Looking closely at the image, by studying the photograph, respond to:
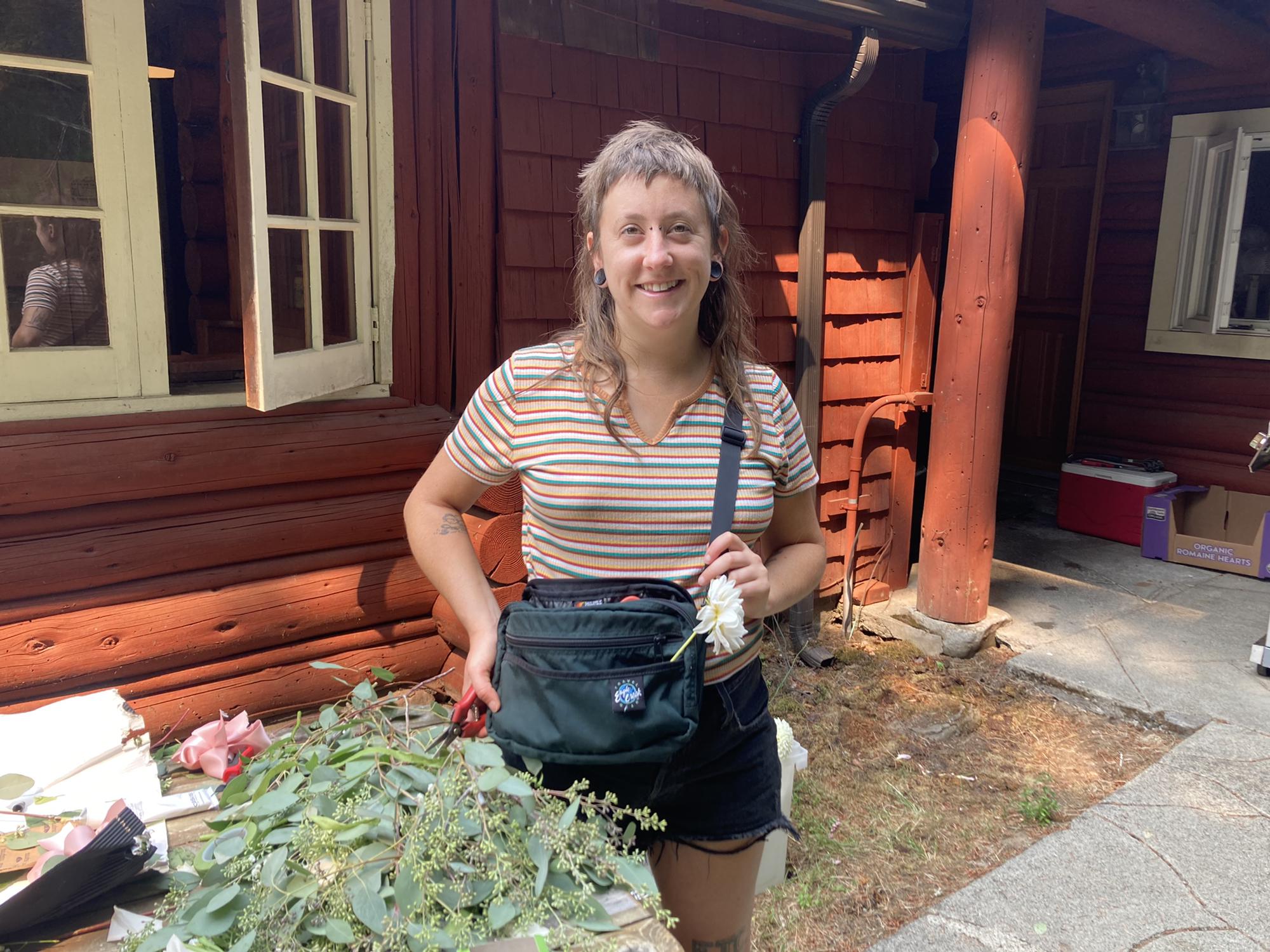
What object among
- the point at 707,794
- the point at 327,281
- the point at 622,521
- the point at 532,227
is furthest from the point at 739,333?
the point at 532,227

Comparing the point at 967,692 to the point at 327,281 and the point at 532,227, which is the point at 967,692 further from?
the point at 327,281

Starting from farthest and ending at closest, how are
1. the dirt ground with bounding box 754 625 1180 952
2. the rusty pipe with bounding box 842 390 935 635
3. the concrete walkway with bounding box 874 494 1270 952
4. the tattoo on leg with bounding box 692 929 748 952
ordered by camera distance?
the rusty pipe with bounding box 842 390 935 635 < the dirt ground with bounding box 754 625 1180 952 < the concrete walkway with bounding box 874 494 1270 952 < the tattoo on leg with bounding box 692 929 748 952

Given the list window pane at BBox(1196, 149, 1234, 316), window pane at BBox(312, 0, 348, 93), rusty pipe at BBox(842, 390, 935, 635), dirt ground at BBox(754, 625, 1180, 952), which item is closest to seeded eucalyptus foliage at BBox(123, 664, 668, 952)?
dirt ground at BBox(754, 625, 1180, 952)

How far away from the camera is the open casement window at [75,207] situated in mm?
2459

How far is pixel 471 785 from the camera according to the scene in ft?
4.20

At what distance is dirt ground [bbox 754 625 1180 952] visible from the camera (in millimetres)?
3045

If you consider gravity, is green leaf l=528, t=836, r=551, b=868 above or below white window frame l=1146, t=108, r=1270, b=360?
below

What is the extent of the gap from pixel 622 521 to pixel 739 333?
1.39 ft

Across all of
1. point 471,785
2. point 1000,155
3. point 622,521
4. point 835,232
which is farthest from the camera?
point 835,232

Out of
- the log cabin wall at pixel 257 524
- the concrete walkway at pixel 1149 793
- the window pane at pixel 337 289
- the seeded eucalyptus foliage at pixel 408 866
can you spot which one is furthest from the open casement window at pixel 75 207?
the concrete walkway at pixel 1149 793

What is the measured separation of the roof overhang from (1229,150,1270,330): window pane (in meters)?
2.68

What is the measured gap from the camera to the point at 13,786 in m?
1.84

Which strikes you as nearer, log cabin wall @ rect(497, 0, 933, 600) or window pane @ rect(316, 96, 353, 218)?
window pane @ rect(316, 96, 353, 218)

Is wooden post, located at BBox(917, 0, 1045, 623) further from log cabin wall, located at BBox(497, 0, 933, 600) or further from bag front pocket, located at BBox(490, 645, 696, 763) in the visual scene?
bag front pocket, located at BBox(490, 645, 696, 763)
